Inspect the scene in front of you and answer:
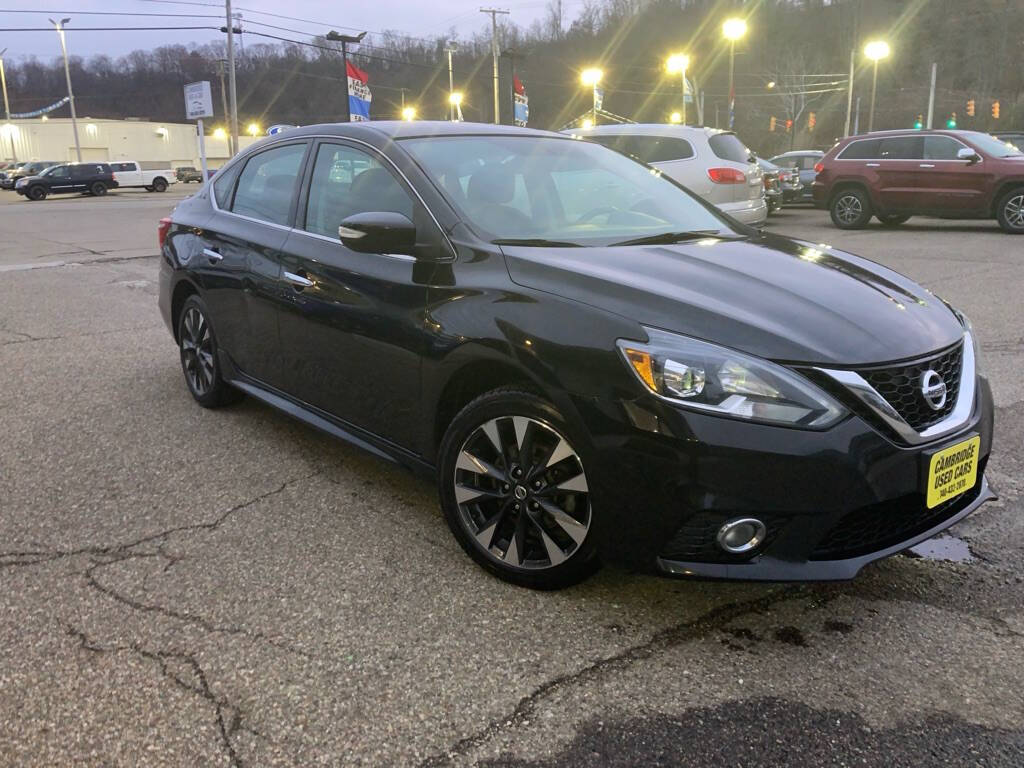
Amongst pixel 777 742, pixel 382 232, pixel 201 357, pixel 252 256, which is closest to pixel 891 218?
pixel 201 357

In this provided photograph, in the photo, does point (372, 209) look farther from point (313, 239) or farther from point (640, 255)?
point (640, 255)

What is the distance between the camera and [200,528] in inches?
132

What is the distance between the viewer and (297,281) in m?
3.66

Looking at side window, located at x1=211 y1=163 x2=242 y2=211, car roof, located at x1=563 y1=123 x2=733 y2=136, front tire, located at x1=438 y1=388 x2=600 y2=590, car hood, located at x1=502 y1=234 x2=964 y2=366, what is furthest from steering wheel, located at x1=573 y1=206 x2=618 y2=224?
car roof, located at x1=563 y1=123 x2=733 y2=136

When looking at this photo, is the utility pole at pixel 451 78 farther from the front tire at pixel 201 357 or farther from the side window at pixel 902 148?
the front tire at pixel 201 357

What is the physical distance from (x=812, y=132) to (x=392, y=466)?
76.1m

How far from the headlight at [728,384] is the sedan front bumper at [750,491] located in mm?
36

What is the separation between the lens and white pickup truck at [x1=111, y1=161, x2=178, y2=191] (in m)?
47.8

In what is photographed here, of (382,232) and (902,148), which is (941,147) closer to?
(902,148)

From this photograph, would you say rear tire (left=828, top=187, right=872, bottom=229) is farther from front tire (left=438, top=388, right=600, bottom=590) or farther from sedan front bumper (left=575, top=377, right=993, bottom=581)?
front tire (left=438, top=388, right=600, bottom=590)

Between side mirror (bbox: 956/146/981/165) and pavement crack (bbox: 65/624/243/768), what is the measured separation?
14474 millimetres

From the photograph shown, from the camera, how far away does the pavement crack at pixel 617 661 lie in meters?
2.10

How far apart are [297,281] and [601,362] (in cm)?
175

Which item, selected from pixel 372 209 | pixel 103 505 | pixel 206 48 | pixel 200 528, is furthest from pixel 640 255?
pixel 206 48
